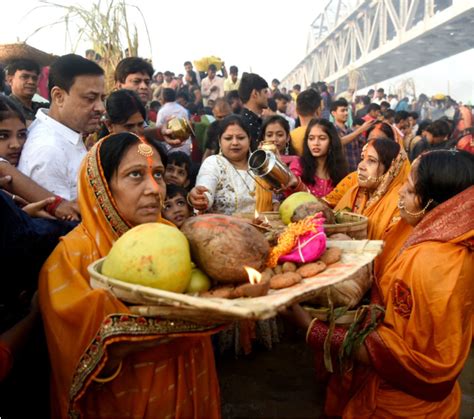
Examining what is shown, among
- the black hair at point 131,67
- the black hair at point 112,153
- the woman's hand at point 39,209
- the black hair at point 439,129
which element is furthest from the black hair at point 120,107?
the black hair at point 439,129

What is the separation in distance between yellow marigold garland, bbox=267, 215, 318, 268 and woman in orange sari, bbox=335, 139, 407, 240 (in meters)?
1.37

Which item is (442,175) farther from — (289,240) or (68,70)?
(68,70)

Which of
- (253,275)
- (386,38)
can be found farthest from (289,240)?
(386,38)

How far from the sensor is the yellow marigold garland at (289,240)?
1.53 meters

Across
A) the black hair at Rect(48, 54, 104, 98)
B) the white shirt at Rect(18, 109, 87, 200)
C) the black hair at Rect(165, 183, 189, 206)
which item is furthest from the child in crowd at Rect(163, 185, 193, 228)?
the black hair at Rect(48, 54, 104, 98)

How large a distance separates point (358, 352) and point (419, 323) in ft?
1.06

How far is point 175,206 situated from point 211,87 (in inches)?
373

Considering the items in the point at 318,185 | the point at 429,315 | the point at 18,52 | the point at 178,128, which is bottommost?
the point at 429,315

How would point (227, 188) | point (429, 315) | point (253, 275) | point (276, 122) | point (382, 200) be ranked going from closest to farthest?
point (253, 275) < point (429, 315) < point (382, 200) < point (227, 188) < point (276, 122)

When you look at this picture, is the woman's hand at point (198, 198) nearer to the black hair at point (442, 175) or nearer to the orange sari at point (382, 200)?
the orange sari at point (382, 200)

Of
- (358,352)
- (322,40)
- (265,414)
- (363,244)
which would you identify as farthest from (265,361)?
(322,40)

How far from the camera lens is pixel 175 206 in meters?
3.16

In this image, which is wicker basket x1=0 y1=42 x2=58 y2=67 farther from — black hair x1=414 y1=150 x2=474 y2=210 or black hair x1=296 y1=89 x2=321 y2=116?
black hair x1=414 y1=150 x2=474 y2=210

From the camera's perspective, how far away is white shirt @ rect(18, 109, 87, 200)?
240 centimetres
